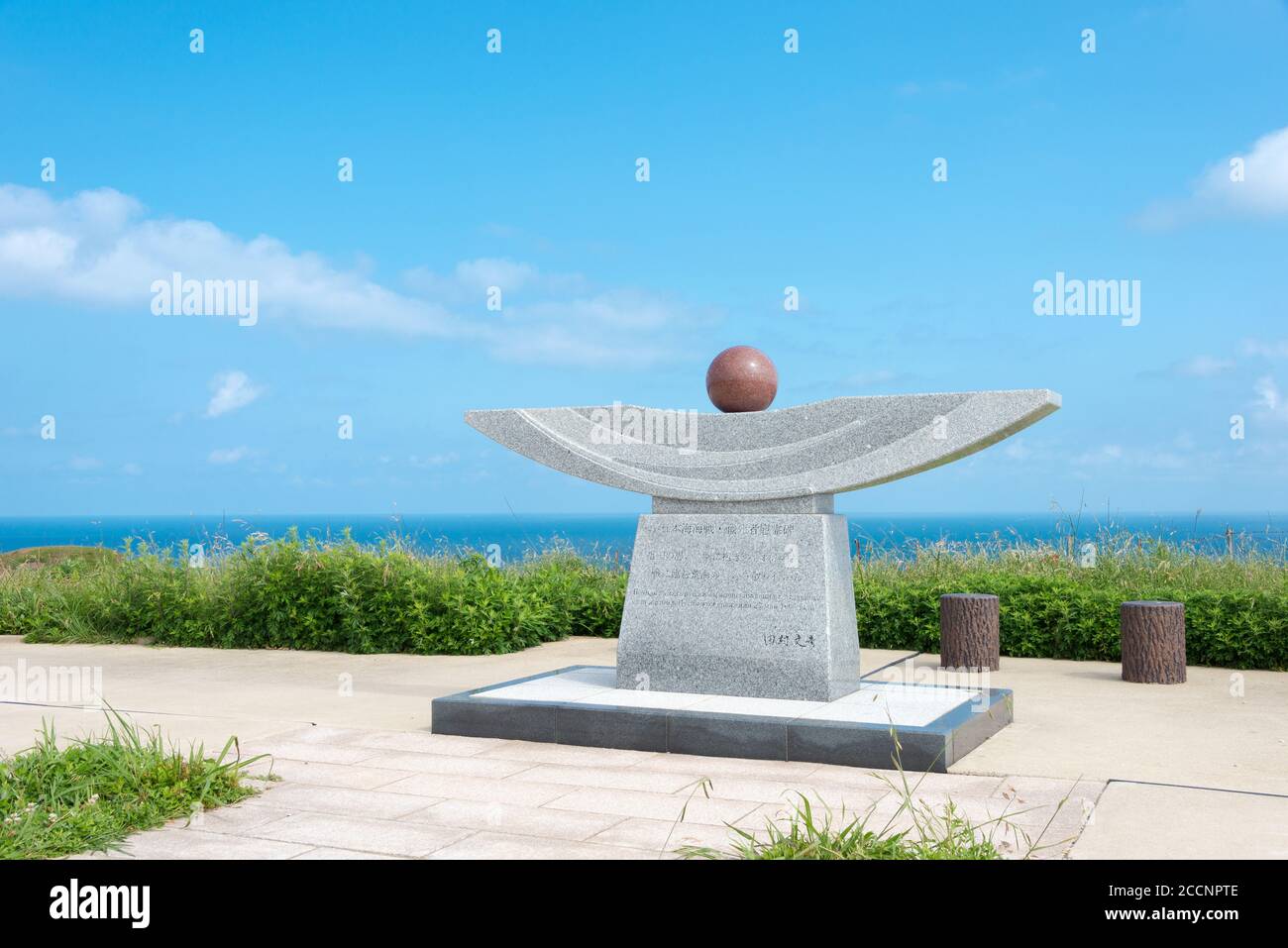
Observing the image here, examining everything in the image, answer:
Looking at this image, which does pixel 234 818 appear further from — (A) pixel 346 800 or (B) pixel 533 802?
(B) pixel 533 802

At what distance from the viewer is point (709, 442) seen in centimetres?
728

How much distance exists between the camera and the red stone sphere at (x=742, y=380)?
23.9 feet

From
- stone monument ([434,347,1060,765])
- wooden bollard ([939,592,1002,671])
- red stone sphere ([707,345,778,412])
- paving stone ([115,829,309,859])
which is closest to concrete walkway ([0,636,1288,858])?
paving stone ([115,829,309,859])

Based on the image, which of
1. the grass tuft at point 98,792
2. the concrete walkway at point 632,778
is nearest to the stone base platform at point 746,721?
the concrete walkway at point 632,778

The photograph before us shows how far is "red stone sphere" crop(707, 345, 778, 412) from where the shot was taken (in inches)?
287

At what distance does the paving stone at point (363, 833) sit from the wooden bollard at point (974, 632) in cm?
583

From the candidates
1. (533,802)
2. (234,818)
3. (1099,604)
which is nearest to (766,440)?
(533,802)

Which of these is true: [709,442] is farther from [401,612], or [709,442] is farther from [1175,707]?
[401,612]

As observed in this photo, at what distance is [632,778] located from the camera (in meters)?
5.37

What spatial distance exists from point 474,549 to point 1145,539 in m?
7.16

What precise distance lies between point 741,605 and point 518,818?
8.48 ft

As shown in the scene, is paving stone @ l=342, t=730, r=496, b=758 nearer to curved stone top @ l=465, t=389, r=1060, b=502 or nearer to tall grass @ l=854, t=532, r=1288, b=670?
curved stone top @ l=465, t=389, r=1060, b=502

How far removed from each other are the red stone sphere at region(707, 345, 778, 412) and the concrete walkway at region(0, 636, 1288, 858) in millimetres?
2450
